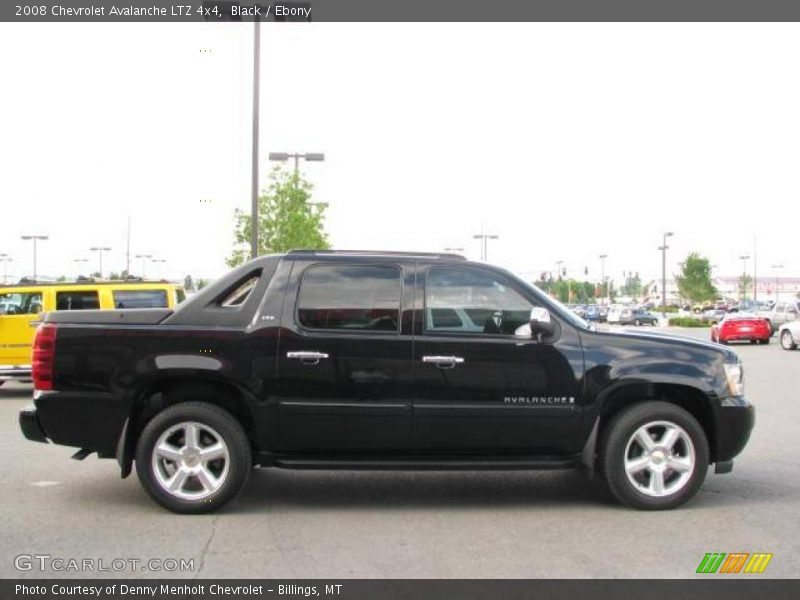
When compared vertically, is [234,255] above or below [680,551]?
above

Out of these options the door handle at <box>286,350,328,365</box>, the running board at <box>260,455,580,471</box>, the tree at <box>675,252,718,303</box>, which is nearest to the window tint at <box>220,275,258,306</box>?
the door handle at <box>286,350,328,365</box>

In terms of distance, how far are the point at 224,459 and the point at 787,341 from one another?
27676mm

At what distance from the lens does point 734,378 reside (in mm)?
6199

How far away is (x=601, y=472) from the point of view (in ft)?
20.0

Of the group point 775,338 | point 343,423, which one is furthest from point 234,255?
point 343,423

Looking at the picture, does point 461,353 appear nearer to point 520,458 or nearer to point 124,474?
point 520,458

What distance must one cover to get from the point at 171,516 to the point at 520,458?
2.52 m

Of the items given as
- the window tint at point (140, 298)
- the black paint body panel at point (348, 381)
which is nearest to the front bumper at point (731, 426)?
the black paint body panel at point (348, 381)

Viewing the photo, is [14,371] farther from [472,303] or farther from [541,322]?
[541,322]

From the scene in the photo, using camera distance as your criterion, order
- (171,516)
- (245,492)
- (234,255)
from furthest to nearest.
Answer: (234,255), (245,492), (171,516)

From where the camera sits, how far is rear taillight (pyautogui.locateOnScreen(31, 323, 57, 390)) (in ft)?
19.5

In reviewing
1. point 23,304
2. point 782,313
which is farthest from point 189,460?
point 782,313

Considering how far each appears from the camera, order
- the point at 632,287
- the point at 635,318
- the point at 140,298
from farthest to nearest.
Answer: the point at 632,287 < the point at 635,318 < the point at 140,298

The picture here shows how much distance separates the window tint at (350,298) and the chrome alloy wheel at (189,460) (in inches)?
42.6
